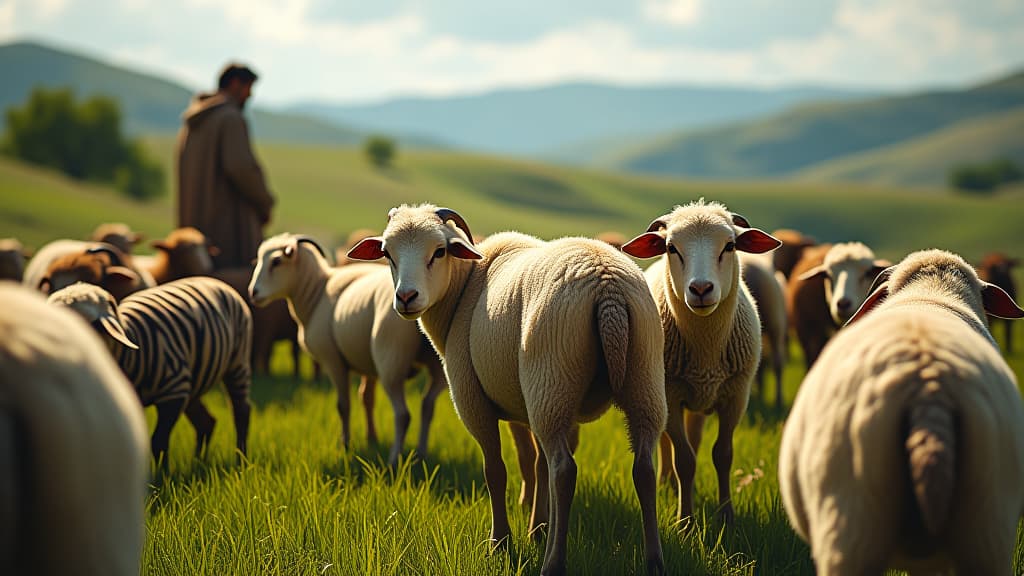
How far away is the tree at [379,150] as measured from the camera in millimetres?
87688

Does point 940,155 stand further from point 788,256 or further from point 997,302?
point 997,302

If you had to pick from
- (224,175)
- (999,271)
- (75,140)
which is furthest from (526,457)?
(75,140)

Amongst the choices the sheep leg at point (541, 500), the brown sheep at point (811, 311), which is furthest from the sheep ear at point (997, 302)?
the brown sheep at point (811, 311)

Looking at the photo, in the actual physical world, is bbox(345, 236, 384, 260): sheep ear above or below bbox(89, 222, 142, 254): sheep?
above

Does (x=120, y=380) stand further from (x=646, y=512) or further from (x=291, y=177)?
(x=291, y=177)

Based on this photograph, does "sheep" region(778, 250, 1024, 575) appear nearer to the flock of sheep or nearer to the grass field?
the flock of sheep

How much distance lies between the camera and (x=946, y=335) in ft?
8.21

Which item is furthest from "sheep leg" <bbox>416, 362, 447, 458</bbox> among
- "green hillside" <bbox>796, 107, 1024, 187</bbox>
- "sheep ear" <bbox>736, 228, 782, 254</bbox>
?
"green hillside" <bbox>796, 107, 1024, 187</bbox>

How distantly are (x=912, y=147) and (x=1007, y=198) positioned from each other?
96.4 meters

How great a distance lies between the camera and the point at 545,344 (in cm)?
375

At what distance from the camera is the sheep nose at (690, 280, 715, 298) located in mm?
4273

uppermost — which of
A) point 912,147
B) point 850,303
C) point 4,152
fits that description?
point 912,147

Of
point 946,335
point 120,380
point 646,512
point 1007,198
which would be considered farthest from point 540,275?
point 1007,198

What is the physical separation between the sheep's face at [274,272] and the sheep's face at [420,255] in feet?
9.01
